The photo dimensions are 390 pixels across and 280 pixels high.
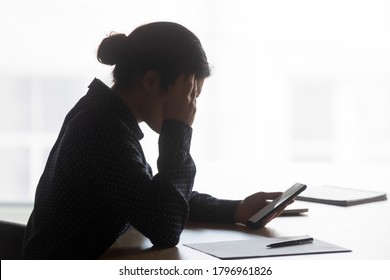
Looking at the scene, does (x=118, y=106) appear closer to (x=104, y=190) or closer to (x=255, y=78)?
(x=104, y=190)

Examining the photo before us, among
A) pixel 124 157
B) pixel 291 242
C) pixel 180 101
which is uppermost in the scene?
pixel 180 101

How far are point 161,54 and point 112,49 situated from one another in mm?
131

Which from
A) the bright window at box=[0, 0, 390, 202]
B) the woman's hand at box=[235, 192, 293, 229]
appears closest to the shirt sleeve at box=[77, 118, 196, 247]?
the woman's hand at box=[235, 192, 293, 229]

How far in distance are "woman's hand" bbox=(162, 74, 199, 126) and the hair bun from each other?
14cm

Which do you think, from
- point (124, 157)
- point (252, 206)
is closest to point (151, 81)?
point (124, 157)

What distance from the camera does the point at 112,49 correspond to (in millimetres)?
1301

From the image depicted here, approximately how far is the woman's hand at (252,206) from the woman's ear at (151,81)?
0.35m

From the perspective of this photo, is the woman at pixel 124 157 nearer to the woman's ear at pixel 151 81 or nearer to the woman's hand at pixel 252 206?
the woman's ear at pixel 151 81

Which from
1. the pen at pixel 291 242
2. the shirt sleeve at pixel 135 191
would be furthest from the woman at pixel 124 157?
the pen at pixel 291 242

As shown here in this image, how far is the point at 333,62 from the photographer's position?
2.52 metres

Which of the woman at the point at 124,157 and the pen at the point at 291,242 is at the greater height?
the woman at the point at 124,157

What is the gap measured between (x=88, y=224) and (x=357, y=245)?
20.7 inches

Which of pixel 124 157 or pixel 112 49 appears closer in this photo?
pixel 124 157

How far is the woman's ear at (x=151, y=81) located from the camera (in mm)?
1246
